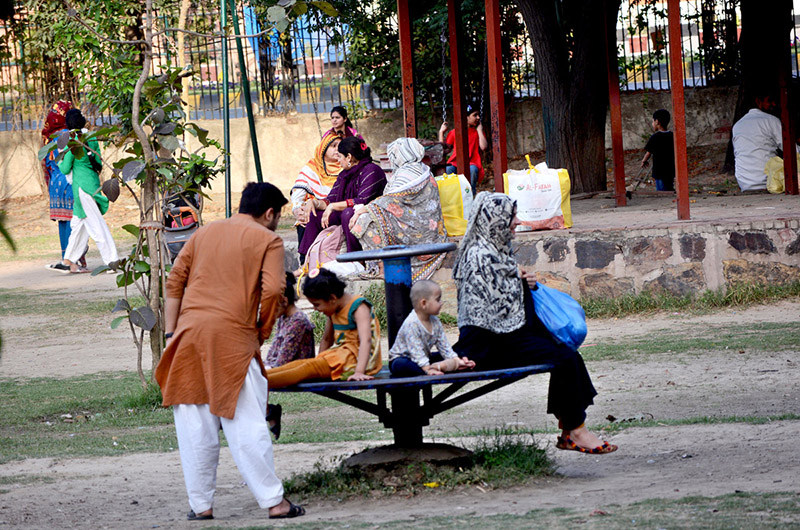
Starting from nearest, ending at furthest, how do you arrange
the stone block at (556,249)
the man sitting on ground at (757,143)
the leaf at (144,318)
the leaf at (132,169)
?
the leaf at (132,169)
the leaf at (144,318)
the stone block at (556,249)
the man sitting on ground at (757,143)

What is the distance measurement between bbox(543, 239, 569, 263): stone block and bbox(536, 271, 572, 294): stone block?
0.44 feet

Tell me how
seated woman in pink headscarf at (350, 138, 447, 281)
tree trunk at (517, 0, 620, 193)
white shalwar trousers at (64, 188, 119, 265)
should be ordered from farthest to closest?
tree trunk at (517, 0, 620, 193), white shalwar trousers at (64, 188, 119, 265), seated woman in pink headscarf at (350, 138, 447, 281)

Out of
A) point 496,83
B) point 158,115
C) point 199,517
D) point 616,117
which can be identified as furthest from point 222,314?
point 616,117

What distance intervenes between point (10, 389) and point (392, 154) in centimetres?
361

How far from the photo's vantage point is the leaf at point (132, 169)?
6.95 meters

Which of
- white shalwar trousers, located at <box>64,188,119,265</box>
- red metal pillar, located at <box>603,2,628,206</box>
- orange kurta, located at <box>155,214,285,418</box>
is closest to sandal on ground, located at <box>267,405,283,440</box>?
orange kurta, located at <box>155,214,285,418</box>

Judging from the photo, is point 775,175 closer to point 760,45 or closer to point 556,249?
point 760,45

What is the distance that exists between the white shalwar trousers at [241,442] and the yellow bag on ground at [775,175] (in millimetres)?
9620

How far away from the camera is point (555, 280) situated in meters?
9.91

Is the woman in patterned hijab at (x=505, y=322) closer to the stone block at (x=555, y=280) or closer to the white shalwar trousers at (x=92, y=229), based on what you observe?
the stone block at (x=555, y=280)

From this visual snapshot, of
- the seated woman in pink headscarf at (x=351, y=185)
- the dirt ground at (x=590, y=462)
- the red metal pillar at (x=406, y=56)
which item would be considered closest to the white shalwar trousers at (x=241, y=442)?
the dirt ground at (x=590, y=462)

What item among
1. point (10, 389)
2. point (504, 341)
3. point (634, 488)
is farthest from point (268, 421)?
A: point (10, 389)

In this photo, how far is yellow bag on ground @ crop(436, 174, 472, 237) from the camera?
10086mm

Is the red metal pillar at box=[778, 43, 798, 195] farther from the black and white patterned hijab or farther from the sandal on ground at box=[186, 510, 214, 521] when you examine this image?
the sandal on ground at box=[186, 510, 214, 521]
